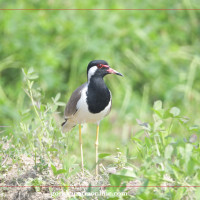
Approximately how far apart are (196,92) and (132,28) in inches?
46.7

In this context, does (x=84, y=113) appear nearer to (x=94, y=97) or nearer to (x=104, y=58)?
(x=94, y=97)

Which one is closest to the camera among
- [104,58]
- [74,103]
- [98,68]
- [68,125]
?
[98,68]

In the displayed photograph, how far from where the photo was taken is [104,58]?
213 inches

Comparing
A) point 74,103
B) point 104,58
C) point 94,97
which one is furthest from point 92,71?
point 104,58

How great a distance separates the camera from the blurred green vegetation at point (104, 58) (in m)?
5.32

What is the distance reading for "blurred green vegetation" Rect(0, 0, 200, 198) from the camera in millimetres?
5324

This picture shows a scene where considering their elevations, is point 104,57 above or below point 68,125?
above

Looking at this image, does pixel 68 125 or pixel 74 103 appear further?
pixel 68 125

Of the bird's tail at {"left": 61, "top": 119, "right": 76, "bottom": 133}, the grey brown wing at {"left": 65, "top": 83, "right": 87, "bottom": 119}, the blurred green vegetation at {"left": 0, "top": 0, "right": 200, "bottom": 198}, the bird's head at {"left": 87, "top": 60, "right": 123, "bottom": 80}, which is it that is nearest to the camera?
the bird's head at {"left": 87, "top": 60, "right": 123, "bottom": 80}

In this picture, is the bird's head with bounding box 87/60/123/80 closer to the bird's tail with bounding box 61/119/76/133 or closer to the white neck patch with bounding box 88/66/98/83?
the white neck patch with bounding box 88/66/98/83

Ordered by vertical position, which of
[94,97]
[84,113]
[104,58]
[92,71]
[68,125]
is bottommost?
[68,125]

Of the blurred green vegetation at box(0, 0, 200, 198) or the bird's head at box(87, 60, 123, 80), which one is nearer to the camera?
the bird's head at box(87, 60, 123, 80)

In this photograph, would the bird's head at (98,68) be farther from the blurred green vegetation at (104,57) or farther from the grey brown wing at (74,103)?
the blurred green vegetation at (104,57)

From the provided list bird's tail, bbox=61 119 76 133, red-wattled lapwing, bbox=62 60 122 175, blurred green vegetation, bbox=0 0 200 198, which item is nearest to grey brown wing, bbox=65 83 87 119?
red-wattled lapwing, bbox=62 60 122 175
